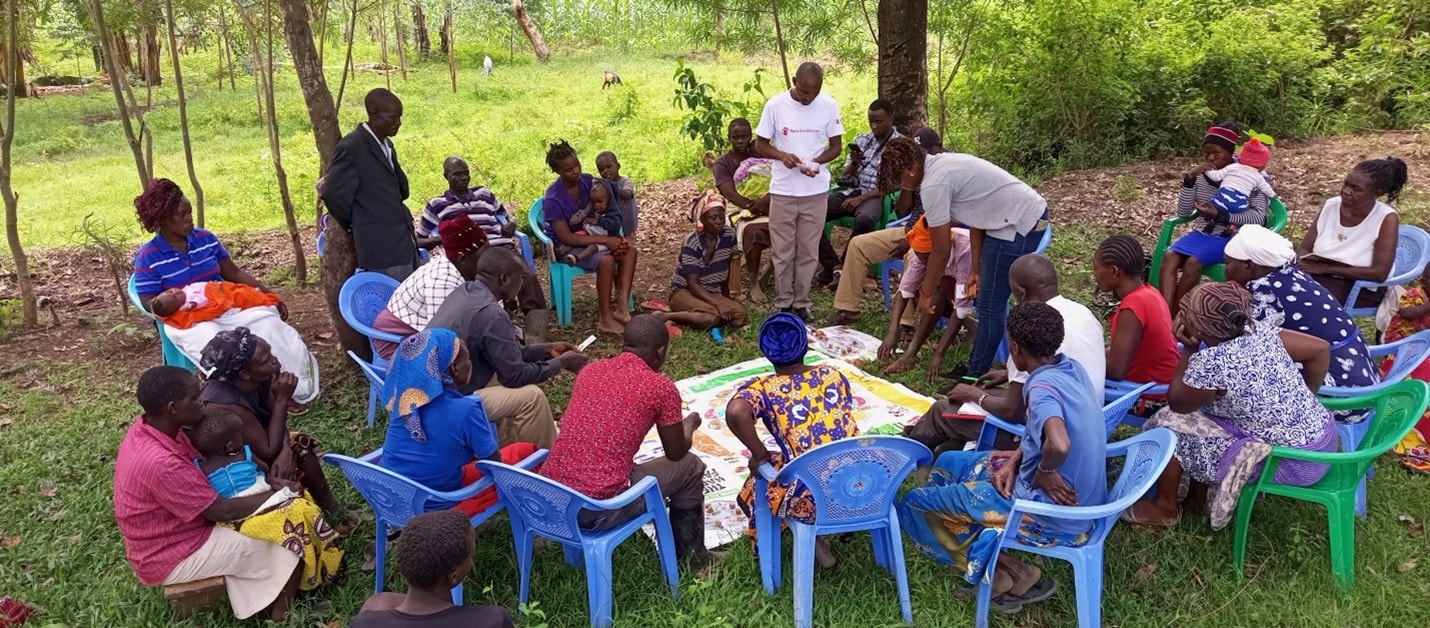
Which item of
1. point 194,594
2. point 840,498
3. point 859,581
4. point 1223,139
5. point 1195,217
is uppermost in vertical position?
point 1223,139

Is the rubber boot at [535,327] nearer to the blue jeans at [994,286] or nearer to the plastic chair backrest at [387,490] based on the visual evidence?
the plastic chair backrest at [387,490]

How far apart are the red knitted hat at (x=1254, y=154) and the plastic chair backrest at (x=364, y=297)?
227 inches

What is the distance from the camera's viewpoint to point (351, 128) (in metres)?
15.5

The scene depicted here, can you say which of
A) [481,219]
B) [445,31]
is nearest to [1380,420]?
[481,219]

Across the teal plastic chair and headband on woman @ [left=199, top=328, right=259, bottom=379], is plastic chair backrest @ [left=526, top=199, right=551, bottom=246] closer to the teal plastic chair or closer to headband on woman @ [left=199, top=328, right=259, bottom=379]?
the teal plastic chair

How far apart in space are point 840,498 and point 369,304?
3302mm

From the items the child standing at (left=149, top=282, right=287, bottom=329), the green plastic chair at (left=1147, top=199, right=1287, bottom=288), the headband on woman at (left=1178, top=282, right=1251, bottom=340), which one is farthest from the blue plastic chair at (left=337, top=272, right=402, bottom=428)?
the green plastic chair at (left=1147, top=199, right=1287, bottom=288)

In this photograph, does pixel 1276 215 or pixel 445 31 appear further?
pixel 445 31

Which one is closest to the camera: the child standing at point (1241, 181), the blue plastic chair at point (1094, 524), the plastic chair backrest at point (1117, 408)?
the blue plastic chair at point (1094, 524)

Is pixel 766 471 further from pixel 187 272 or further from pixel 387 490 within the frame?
pixel 187 272

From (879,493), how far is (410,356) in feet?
6.07

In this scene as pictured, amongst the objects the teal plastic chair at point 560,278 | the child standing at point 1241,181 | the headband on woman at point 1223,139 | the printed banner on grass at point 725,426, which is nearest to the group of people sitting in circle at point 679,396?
the printed banner on grass at point 725,426

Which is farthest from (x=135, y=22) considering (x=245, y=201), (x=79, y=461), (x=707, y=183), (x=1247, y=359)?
(x=1247, y=359)

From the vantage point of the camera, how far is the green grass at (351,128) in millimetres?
11164
